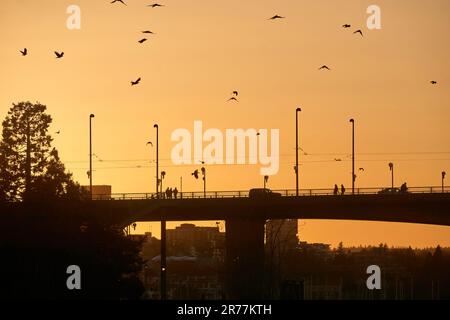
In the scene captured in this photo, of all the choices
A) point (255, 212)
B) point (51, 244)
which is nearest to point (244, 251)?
point (255, 212)

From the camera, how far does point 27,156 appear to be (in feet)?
588

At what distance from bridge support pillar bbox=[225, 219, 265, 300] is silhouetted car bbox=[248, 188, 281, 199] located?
487 centimetres

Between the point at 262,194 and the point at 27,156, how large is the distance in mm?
29137

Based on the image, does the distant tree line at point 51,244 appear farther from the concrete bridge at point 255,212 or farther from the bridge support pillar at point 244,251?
the bridge support pillar at point 244,251

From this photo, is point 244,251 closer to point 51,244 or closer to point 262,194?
point 262,194

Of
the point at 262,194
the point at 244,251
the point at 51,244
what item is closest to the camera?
the point at 51,244

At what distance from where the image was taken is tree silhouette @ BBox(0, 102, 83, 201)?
162 m

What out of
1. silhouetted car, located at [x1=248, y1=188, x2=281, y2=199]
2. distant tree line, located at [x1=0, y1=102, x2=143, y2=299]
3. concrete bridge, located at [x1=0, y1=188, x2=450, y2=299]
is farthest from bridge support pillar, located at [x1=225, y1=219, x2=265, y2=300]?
distant tree line, located at [x1=0, y1=102, x2=143, y2=299]

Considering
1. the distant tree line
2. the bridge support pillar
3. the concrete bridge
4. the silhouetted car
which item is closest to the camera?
the distant tree line

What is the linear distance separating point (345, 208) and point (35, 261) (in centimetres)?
6593

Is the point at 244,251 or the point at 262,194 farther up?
the point at 262,194

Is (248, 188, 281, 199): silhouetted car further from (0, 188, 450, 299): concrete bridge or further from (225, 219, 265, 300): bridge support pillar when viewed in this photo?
(225, 219, 265, 300): bridge support pillar

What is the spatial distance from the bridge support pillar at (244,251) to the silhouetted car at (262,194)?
4867mm
